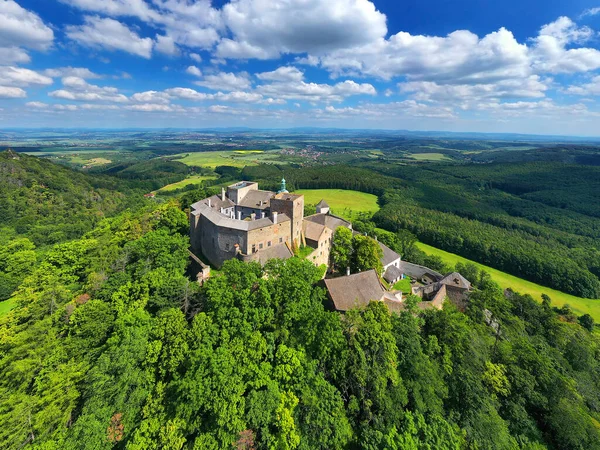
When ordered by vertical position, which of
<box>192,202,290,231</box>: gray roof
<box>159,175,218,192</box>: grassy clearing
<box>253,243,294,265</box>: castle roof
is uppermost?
<box>192,202,290,231</box>: gray roof

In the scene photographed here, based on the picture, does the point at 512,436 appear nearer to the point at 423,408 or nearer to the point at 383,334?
the point at 423,408

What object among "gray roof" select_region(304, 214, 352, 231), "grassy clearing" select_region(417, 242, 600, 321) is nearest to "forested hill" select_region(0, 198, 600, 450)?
"gray roof" select_region(304, 214, 352, 231)

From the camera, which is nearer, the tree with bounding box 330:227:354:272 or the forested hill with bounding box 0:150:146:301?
the tree with bounding box 330:227:354:272

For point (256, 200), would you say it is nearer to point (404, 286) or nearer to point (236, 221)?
point (236, 221)

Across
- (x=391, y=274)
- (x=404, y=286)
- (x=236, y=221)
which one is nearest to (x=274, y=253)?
(x=236, y=221)

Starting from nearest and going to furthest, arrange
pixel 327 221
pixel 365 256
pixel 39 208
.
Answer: pixel 365 256
pixel 327 221
pixel 39 208

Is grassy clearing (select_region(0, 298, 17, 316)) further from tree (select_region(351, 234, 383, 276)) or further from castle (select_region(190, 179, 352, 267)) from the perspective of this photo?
tree (select_region(351, 234, 383, 276))

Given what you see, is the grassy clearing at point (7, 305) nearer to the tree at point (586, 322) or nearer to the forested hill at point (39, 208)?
the forested hill at point (39, 208)
